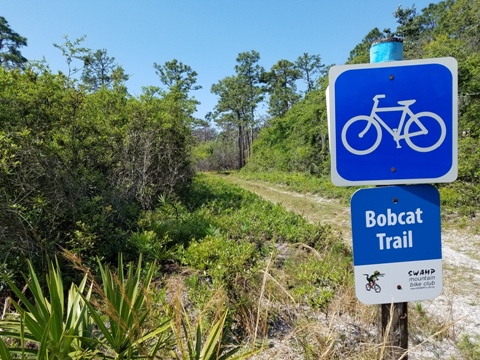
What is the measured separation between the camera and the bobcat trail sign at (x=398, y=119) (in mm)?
1200

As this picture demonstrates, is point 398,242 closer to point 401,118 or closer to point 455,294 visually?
point 401,118

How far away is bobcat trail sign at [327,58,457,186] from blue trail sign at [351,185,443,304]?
0.08 m

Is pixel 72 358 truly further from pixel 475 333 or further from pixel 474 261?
pixel 474 261

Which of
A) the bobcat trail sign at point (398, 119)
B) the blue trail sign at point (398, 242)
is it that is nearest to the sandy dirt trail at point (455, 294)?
the blue trail sign at point (398, 242)

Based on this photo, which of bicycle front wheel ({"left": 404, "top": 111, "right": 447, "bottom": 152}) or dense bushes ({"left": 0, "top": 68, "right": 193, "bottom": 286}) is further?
dense bushes ({"left": 0, "top": 68, "right": 193, "bottom": 286})

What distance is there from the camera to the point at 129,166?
7.31 metres

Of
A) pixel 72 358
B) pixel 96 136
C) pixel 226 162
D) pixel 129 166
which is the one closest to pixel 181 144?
pixel 129 166

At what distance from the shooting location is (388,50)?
1.28 meters

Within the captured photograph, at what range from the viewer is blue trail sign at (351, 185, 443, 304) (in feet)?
4.07

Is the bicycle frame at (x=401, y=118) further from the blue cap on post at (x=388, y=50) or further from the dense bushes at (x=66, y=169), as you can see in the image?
the dense bushes at (x=66, y=169)

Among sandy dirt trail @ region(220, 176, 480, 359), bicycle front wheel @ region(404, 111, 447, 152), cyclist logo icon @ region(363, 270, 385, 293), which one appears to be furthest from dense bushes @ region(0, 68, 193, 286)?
sandy dirt trail @ region(220, 176, 480, 359)

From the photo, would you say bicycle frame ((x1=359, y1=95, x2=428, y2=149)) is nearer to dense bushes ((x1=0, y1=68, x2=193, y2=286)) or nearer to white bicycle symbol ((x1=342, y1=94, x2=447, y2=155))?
white bicycle symbol ((x1=342, y1=94, x2=447, y2=155))

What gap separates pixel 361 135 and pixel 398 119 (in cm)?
15

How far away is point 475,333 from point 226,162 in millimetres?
37425
